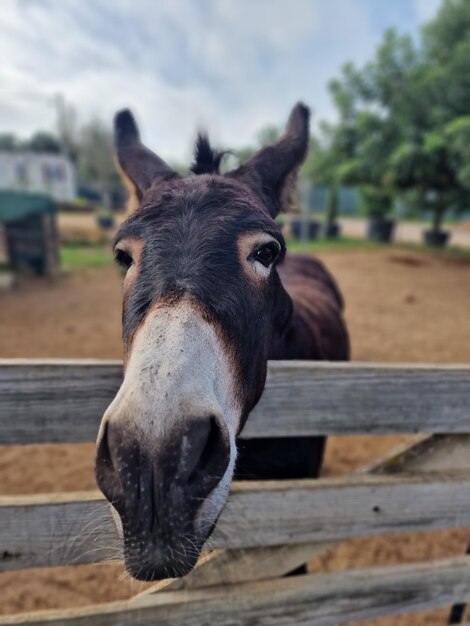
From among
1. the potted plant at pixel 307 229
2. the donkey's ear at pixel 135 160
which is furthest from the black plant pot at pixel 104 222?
the donkey's ear at pixel 135 160

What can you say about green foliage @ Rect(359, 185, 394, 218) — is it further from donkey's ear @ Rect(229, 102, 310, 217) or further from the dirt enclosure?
donkey's ear @ Rect(229, 102, 310, 217)

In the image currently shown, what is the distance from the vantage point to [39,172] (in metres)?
43.5

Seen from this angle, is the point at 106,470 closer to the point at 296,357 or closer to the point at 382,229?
the point at 296,357

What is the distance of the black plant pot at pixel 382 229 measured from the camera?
21688 millimetres

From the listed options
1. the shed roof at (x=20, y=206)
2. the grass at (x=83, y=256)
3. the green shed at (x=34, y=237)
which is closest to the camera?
the shed roof at (x=20, y=206)

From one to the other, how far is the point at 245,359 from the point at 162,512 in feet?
1.80

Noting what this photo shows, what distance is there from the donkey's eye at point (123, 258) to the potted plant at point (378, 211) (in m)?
21.3

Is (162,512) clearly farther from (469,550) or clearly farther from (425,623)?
(425,623)

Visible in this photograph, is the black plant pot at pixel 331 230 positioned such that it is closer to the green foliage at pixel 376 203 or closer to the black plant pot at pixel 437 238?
the green foliage at pixel 376 203

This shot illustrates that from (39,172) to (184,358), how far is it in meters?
49.6

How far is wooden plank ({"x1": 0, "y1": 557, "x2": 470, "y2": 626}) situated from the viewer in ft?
5.67

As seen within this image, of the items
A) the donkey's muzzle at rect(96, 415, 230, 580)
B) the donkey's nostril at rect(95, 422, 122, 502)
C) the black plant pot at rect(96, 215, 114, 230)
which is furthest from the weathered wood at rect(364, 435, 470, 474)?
the black plant pot at rect(96, 215, 114, 230)

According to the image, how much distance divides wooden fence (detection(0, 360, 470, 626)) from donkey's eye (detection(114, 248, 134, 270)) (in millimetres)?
410

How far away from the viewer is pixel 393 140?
17062 mm
